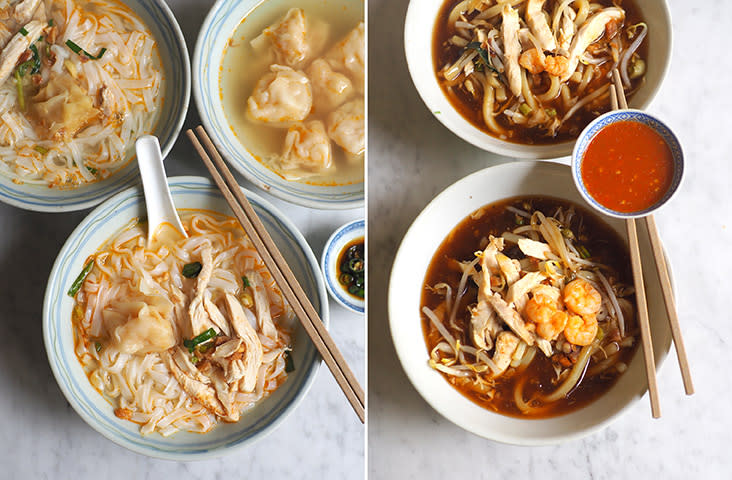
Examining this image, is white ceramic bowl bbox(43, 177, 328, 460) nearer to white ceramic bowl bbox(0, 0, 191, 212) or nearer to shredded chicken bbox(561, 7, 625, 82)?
white ceramic bowl bbox(0, 0, 191, 212)

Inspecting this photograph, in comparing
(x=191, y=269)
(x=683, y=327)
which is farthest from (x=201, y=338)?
(x=683, y=327)

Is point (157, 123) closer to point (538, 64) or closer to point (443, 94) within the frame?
point (443, 94)

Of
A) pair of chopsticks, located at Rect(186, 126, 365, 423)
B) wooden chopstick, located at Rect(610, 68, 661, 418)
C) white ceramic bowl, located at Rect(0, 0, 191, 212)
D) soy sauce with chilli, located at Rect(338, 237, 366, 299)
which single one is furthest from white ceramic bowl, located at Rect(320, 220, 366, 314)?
wooden chopstick, located at Rect(610, 68, 661, 418)

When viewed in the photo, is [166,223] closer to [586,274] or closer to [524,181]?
[524,181]

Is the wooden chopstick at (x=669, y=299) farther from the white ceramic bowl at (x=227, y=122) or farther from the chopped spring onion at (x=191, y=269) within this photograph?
the chopped spring onion at (x=191, y=269)

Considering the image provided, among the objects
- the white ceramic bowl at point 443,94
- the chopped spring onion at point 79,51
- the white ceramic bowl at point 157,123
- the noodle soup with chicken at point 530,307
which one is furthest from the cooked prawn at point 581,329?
the chopped spring onion at point 79,51

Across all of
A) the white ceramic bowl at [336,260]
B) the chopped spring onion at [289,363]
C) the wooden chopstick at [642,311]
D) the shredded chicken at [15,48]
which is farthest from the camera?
the white ceramic bowl at [336,260]
